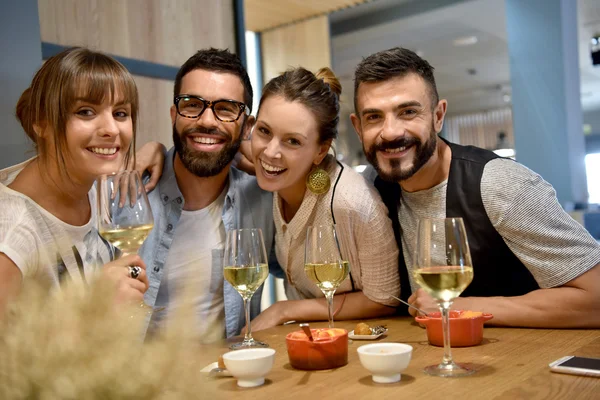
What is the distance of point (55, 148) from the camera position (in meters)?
1.75

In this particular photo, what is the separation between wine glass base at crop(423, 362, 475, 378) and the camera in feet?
3.77

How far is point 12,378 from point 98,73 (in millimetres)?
1476

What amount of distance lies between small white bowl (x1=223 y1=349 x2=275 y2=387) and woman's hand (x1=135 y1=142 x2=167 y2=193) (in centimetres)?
118

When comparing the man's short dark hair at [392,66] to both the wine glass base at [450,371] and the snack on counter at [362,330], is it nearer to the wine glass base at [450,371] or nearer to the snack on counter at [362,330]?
the snack on counter at [362,330]

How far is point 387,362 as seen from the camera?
3.61ft

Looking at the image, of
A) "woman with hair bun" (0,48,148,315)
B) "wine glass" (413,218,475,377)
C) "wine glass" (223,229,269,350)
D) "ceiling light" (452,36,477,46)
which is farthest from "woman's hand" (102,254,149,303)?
"ceiling light" (452,36,477,46)

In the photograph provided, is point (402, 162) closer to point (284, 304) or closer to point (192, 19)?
point (284, 304)

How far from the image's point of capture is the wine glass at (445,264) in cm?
112

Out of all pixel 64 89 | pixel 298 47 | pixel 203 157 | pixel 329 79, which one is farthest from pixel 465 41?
pixel 64 89

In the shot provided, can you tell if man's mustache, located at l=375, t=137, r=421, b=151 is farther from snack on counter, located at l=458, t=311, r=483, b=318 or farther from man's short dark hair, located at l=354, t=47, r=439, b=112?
snack on counter, located at l=458, t=311, r=483, b=318

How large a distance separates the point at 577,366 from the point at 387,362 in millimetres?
362

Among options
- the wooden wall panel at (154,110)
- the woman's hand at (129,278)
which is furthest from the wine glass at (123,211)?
the wooden wall panel at (154,110)

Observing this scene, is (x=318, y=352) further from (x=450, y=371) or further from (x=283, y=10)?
(x=283, y=10)

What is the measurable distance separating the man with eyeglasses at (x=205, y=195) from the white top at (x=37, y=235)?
312 millimetres
